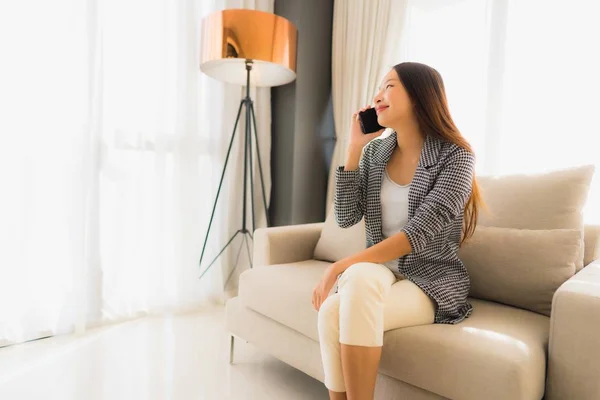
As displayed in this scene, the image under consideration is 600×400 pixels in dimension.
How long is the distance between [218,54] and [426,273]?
1516mm

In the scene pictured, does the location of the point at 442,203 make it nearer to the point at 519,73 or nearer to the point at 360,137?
the point at 360,137

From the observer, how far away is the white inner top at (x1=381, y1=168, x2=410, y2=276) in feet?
4.27

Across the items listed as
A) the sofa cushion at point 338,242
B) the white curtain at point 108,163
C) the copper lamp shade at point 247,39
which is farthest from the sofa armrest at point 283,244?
the copper lamp shade at point 247,39

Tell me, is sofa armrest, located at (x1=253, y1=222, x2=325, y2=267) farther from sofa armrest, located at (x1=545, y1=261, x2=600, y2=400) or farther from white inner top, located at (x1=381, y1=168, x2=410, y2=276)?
sofa armrest, located at (x1=545, y1=261, x2=600, y2=400)

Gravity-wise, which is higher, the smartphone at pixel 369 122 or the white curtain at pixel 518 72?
the white curtain at pixel 518 72

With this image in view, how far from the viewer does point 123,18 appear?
2191 mm

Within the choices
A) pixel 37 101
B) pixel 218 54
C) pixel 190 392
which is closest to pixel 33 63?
pixel 37 101

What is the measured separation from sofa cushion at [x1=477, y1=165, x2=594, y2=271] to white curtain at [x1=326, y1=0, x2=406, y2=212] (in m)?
1.25

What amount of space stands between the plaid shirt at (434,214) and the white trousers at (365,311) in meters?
0.06

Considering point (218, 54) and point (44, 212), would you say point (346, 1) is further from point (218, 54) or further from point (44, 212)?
point (44, 212)

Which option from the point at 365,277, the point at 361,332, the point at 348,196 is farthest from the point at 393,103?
the point at 361,332

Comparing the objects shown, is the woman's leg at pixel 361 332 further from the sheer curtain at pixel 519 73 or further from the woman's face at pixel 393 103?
the sheer curtain at pixel 519 73

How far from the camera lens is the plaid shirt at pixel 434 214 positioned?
1170mm

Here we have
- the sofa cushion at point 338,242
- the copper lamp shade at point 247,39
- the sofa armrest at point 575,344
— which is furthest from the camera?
the copper lamp shade at point 247,39
